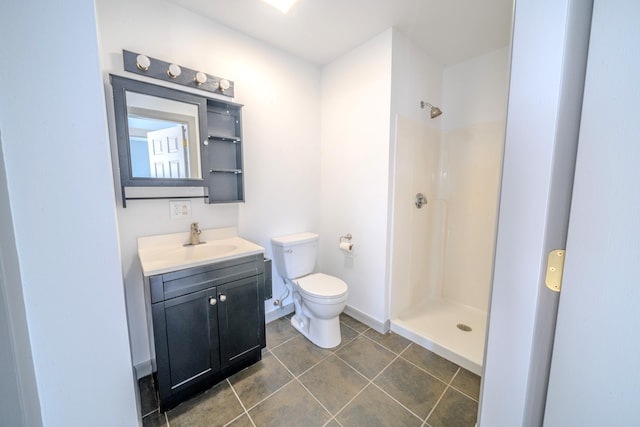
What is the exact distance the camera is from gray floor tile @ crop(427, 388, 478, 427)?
1.24m

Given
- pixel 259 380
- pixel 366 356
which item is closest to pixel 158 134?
pixel 259 380

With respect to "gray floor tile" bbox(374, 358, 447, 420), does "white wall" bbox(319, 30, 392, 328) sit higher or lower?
higher

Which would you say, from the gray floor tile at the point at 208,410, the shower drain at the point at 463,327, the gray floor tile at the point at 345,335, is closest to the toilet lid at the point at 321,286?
the gray floor tile at the point at 345,335

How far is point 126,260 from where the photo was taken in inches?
57.3

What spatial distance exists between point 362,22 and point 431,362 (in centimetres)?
260

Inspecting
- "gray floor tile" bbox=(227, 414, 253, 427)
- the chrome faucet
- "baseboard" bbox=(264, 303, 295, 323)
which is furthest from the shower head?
"gray floor tile" bbox=(227, 414, 253, 427)

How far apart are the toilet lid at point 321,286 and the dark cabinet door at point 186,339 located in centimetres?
71

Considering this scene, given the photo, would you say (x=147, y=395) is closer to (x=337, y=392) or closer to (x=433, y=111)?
(x=337, y=392)

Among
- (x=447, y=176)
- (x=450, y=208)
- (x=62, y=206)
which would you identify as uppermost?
(x=447, y=176)

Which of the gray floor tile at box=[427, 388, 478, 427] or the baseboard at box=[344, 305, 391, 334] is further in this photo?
the baseboard at box=[344, 305, 391, 334]

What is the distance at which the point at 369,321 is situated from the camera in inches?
83.3

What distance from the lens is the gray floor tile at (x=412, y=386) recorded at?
1.35 meters

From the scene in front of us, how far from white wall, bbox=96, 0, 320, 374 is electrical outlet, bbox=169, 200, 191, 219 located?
36 mm

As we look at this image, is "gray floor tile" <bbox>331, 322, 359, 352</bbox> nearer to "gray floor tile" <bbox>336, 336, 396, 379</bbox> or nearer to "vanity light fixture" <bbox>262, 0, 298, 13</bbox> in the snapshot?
"gray floor tile" <bbox>336, 336, 396, 379</bbox>
